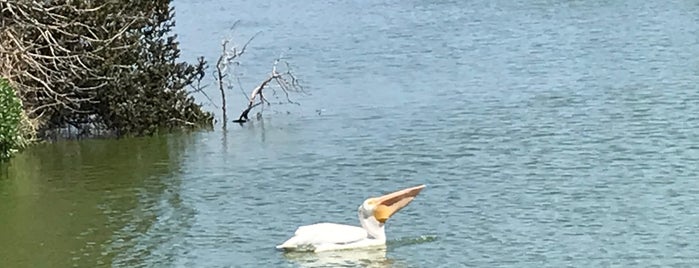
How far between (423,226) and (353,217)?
955 mm

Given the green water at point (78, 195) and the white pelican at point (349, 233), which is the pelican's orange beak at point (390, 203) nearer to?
the white pelican at point (349, 233)

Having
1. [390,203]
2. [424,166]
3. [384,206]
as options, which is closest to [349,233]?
[384,206]

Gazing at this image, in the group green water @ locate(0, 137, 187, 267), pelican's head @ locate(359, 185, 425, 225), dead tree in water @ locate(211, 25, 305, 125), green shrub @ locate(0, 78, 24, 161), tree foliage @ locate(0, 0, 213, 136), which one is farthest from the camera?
dead tree in water @ locate(211, 25, 305, 125)

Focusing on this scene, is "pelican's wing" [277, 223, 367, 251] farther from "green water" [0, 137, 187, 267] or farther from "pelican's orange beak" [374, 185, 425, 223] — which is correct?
"green water" [0, 137, 187, 267]

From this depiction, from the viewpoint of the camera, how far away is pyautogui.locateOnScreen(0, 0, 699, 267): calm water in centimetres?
1529

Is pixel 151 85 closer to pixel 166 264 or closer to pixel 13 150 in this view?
Answer: pixel 13 150

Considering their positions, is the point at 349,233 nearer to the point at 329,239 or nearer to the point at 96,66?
the point at 329,239

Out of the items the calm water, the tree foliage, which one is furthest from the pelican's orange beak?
the tree foliage

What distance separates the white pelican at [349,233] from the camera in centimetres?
1483

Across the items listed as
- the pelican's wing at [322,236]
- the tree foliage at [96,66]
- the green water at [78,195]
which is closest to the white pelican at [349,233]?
the pelican's wing at [322,236]

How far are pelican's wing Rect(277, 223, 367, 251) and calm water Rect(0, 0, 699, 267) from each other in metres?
0.18

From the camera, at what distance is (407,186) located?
18281mm

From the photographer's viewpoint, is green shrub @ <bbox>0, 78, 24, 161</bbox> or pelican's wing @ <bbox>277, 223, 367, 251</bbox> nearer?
pelican's wing @ <bbox>277, 223, 367, 251</bbox>

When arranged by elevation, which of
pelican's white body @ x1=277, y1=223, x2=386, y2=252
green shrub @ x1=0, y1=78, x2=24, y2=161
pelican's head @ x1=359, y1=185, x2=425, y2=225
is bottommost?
pelican's white body @ x1=277, y1=223, x2=386, y2=252
